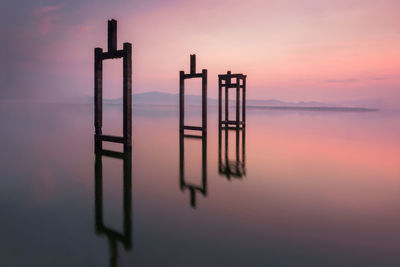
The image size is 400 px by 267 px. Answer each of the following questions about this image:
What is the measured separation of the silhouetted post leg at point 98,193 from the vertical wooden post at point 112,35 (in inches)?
161

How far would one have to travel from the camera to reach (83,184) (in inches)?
239

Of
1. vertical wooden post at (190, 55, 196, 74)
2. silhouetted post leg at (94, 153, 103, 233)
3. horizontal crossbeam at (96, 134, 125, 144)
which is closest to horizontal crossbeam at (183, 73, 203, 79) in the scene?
vertical wooden post at (190, 55, 196, 74)

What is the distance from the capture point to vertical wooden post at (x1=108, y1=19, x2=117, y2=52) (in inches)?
385

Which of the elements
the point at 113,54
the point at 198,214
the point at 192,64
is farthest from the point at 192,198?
the point at 192,64

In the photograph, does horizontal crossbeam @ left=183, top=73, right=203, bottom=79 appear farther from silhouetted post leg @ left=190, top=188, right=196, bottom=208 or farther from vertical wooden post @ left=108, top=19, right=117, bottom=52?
silhouetted post leg @ left=190, top=188, right=196, bottom=208

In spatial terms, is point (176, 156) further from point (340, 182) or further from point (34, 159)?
point (340, 182)

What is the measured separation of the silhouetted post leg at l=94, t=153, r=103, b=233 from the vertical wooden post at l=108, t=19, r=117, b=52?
4092 mm

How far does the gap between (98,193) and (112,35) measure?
644 centimetres

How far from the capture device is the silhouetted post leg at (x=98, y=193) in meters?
4.11

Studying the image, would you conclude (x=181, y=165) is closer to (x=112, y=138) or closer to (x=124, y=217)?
(x=112, y=138)

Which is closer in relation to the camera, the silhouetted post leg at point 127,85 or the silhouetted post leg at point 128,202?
the silhouetted post leg at point 128,202

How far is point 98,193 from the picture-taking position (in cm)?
542

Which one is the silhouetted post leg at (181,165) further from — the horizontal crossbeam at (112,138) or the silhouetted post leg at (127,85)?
the horizontal crossbeam at (112,138)

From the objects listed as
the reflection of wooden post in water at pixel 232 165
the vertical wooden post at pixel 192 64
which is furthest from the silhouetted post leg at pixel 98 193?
the vertical wooden post at pixel 192 64
